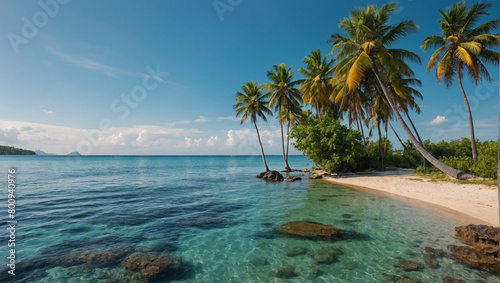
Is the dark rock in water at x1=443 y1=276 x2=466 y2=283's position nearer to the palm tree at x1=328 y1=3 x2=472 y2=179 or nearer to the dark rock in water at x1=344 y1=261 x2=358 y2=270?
the dark rock in water at x1=344 y1=261 x2=358 y2=270

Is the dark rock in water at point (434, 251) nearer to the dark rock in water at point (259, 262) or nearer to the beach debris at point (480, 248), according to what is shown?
the beach debris at point (480, 248)

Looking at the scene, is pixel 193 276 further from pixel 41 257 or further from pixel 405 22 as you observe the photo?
pixel 405 22

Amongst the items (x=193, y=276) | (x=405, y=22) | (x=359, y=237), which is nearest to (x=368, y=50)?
Result: (x=405, y=22)

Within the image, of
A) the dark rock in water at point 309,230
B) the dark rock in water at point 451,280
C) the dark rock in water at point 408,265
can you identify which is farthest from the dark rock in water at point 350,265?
the dark rock in water at point 451,280

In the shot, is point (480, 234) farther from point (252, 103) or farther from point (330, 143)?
point (252, 103)

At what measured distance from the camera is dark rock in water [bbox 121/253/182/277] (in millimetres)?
5395

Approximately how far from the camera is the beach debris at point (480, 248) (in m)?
5.37

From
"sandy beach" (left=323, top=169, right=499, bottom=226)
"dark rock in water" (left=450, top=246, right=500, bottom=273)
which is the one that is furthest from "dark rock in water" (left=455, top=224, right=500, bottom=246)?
"sandy beach" (left=323, top=169, right=499, bottom=226)

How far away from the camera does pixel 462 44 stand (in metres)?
16.8

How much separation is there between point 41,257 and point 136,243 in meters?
2.40

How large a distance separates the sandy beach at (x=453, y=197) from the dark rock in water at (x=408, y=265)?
547 cm

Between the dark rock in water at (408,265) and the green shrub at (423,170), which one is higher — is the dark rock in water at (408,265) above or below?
below

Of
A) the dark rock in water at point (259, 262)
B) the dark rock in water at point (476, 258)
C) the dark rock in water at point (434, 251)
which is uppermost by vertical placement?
the dark rock in water at point (476, 258)

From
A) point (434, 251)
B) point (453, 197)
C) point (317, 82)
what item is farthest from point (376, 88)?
point (434, 251)
